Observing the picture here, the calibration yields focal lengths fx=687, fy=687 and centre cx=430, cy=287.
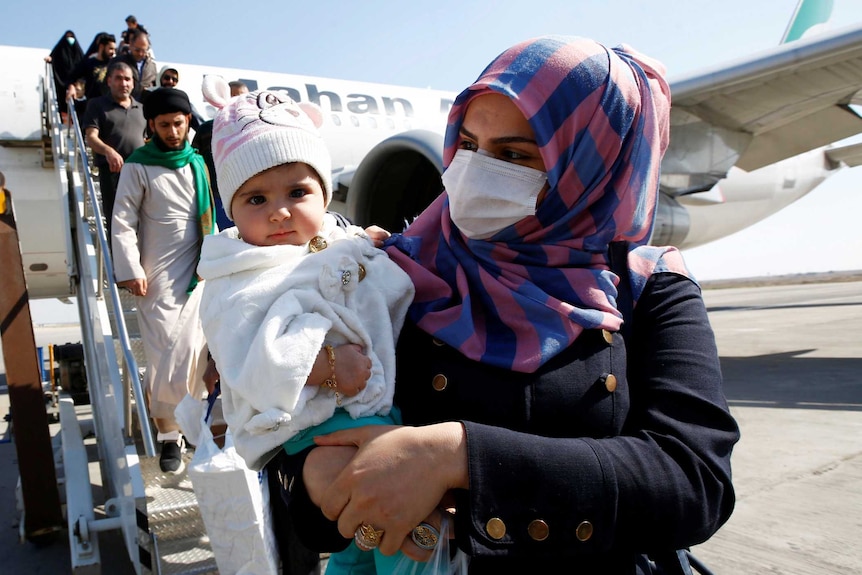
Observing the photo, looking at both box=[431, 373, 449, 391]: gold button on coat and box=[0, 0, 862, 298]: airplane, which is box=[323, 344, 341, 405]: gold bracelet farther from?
box=[0, 0, 862, 298]: airplane

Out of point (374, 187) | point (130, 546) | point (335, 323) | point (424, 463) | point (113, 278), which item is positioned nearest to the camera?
point (424, 463)

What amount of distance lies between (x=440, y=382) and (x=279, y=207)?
14.5 inches

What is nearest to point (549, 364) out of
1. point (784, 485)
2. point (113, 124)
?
point (784, 485)

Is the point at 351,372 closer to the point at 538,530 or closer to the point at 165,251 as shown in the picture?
the point at 538,530

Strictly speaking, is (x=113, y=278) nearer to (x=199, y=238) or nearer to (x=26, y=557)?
(x=199, y=238)

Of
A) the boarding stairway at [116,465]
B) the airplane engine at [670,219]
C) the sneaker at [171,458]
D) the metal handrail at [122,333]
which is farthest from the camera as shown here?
the airplane engine at [670,219]

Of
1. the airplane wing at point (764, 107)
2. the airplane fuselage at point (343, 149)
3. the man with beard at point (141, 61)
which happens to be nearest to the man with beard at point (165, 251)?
the airplane fuselage at point (343, 149)

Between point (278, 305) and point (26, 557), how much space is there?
9.83ft

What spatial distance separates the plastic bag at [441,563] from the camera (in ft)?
2.66

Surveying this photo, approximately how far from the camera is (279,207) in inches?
40.6

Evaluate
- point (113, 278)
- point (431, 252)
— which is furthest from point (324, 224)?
point (113, 278)

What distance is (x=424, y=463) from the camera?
769 mm

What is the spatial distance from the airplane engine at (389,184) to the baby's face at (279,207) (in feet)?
12.6

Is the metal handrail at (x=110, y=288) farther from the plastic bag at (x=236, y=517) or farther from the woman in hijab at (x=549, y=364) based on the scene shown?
the woman in hijab at (x=549, y=364)
